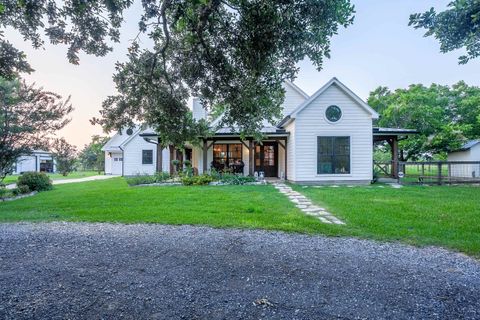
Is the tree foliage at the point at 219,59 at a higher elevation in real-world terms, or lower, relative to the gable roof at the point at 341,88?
lower

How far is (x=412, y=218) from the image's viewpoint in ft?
20.2

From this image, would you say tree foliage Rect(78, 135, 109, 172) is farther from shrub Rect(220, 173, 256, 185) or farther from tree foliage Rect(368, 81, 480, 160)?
tree foliage Rect(368, 81, 480, 160)

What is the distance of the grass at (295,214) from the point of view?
5.03 m

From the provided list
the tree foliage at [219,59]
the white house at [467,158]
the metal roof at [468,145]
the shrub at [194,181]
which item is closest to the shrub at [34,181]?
the shrub at [194,181]

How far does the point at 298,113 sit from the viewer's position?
516 inches

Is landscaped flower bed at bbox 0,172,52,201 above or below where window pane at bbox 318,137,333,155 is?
below

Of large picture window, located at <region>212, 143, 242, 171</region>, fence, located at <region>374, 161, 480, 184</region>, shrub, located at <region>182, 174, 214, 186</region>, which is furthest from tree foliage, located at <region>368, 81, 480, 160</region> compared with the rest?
shrub, located at <region>182, 174, 214, 186</region>

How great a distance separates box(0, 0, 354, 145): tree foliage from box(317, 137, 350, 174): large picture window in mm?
8299

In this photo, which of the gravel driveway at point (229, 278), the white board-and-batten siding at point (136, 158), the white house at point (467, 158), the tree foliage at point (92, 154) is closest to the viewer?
the gravel driveway at point (229, 278)

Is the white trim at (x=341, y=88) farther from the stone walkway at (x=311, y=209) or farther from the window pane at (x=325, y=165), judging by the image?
the stone walkway at (x=311, y=209)

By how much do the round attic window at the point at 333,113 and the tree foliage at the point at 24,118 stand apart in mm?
12478

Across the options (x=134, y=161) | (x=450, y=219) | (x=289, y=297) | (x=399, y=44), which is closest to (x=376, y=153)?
(x=399, y=44)

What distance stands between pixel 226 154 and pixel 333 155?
666cm

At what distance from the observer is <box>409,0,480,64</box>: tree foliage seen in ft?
10.9
